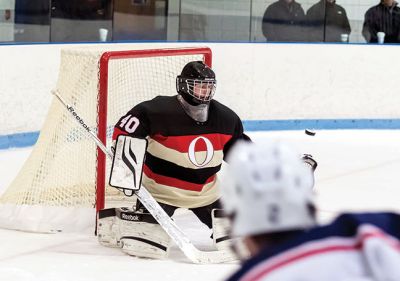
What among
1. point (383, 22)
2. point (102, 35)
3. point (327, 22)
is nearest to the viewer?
point (102, 35)

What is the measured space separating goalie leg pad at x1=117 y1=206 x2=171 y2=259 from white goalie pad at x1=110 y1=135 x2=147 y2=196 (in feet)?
0.46

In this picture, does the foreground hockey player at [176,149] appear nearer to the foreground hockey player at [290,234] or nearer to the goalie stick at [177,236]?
the goalie stick at [177,236]

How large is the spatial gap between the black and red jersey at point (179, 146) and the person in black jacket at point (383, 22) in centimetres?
498

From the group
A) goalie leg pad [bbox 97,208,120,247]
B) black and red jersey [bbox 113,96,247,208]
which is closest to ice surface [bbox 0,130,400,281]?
goalie leg pad [bbox 97,208,120,247]

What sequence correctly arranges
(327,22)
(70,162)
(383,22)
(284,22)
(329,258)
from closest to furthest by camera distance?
(329,258) < (70,162) < (284,22) < (327,22) < (383,22)

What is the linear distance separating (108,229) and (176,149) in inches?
17.0

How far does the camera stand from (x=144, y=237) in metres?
4.00

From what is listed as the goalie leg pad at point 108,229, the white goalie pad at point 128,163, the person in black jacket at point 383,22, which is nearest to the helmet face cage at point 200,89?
the white goalie pad at point 128,163

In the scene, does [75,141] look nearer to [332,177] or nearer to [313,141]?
[332,177]

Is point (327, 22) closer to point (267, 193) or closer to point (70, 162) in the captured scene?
point (70, 162)

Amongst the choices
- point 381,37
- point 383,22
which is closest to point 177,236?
point 381,37

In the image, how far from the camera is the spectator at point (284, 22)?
8.48 m

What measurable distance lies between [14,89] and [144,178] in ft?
8.42

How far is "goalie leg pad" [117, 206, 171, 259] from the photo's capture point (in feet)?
13.1
